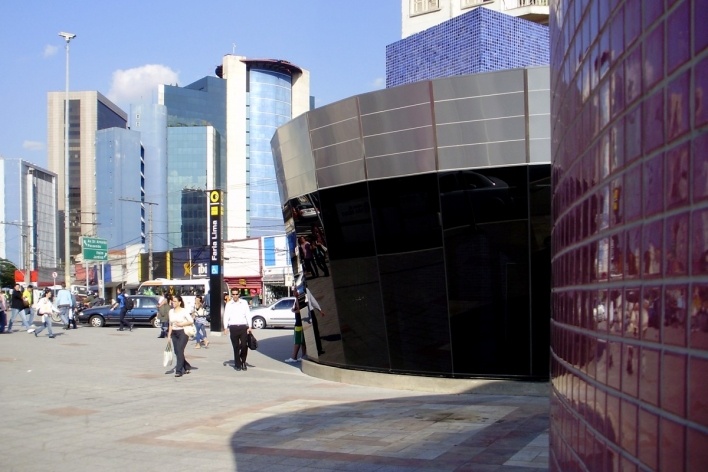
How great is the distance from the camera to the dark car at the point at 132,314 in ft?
114

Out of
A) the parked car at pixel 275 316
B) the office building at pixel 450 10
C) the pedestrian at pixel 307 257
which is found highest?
the office building at pixel 450 10

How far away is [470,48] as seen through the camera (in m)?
23.7

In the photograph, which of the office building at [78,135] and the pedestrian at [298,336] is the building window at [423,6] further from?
the office building at [78,135]

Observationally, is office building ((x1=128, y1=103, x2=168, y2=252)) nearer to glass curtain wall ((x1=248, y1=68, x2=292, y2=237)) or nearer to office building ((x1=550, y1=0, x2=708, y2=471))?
glass curtain wall ((x1=248, y1=68, x2=292, y2=237))

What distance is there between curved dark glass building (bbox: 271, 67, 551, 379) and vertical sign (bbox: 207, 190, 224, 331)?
14.9 m

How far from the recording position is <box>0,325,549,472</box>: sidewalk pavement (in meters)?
8.30

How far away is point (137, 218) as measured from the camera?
13538 cm

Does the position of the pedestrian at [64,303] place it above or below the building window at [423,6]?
below

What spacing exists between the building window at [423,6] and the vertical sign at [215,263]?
32.9 ft

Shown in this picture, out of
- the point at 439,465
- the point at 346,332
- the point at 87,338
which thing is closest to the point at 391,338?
the point at 346,332

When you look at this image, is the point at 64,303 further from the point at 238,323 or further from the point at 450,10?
the point at 450,10

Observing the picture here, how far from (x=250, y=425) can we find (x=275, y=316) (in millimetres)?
23955

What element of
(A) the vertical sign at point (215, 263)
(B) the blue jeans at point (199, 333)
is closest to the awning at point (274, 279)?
(A) the vertical sign at point (215, 263)

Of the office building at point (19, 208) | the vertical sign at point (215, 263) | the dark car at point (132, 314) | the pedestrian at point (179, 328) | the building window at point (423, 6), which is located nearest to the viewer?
the pedestrian at point (179, 328)
